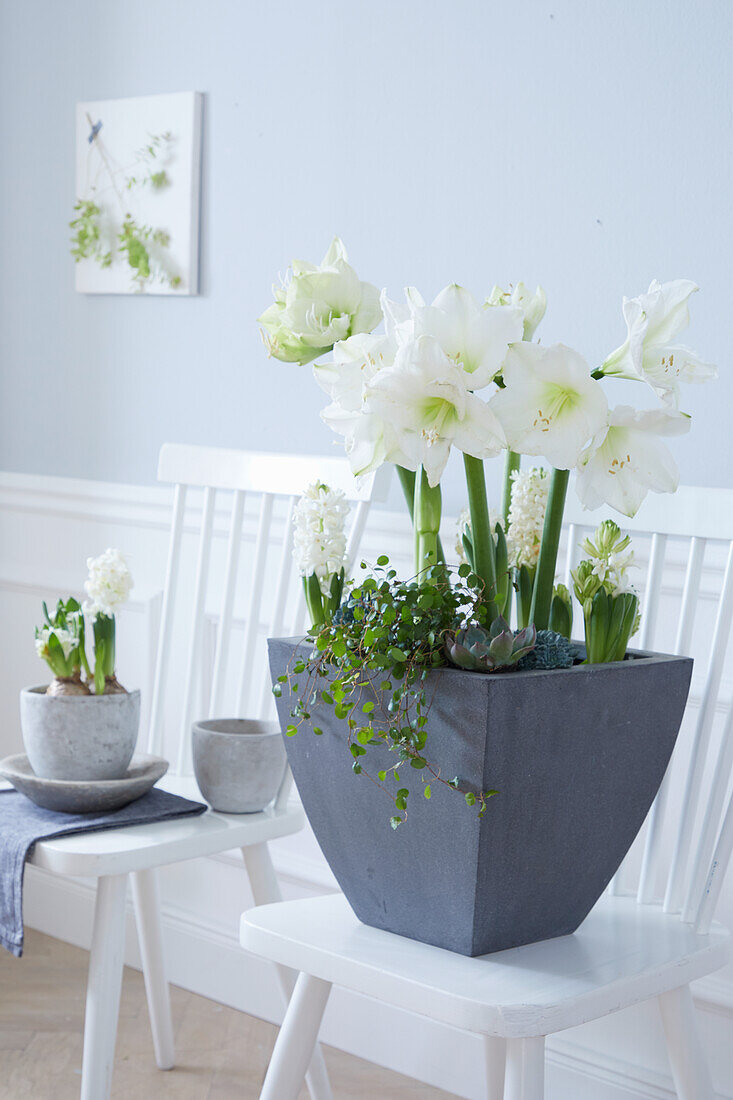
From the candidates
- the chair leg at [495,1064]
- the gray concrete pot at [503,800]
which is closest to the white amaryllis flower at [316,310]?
A: the gray concrete pot at [503,800]

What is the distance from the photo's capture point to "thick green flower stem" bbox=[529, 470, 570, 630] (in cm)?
111

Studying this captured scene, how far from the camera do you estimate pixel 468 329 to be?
974 mm

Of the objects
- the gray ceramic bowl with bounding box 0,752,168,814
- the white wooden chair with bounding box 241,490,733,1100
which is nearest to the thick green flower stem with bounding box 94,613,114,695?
the gray ceramic bowl with bounding box 0,752,168,814

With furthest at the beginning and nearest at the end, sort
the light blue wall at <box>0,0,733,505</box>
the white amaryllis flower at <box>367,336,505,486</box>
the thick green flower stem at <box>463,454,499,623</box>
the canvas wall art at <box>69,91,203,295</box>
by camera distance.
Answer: the canvas wall art at <box>69,91,203,295</box>
the light blue wall at <box>0,0,733,505</box>
the thick green flower stem at <box>463,454,499,623</box>
the white amaryllis flower at <box>367,336,505,486</box>

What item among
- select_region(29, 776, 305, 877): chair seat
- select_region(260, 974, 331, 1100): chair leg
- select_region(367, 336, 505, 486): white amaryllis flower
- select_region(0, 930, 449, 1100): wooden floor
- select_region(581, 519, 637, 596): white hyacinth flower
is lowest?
select_region(0, 930, 449, 1100): wooden floor

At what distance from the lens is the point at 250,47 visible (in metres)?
2.04

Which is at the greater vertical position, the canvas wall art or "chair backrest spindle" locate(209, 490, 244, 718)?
the canvas wall art

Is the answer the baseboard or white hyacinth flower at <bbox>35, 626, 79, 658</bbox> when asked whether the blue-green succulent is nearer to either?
white hyacinth flower at <bbox>35, 626, 79, 658</bbox>

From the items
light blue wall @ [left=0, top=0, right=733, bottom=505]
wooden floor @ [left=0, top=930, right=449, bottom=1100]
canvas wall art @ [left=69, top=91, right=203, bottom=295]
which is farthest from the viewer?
canvas wall art @ [left=69, top=91, right=203, bottom=295]

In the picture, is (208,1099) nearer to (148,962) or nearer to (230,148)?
(148,962)

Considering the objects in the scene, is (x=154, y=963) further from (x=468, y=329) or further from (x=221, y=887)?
(x=468, y=329)

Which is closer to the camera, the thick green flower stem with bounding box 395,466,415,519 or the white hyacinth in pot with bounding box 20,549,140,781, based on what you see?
the thick green flower stem with bounding box 395,466,415,519

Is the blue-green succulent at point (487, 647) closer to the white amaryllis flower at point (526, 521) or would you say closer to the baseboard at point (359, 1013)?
the white amaryllis flower at point (526, 521)

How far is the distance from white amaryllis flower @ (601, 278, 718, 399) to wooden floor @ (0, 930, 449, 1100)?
1.27 m
